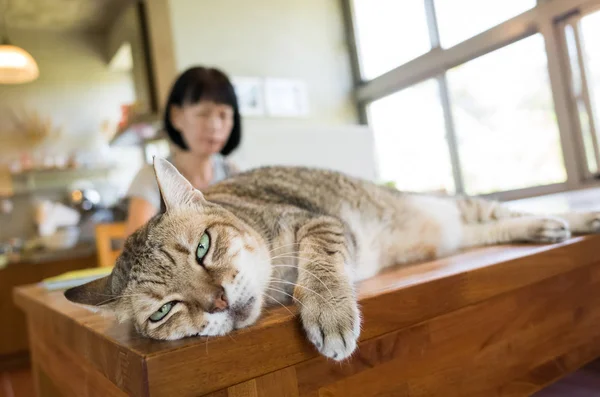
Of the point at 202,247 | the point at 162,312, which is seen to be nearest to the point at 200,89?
the point at 202,247

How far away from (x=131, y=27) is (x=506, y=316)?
14.2ft

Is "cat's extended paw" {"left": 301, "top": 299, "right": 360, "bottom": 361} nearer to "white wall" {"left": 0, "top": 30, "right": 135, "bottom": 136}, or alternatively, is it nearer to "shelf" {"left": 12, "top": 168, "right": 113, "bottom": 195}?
"shelf" {"left": 12, "top": 168, "right": 113, "bottom": 195}

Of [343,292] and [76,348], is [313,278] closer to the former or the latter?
[343,292]

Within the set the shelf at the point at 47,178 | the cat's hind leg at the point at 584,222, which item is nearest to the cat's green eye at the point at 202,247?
the cat's hind leg at the point at 584,222

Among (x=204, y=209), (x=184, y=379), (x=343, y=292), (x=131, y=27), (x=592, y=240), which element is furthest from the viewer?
(x=131, y=27)

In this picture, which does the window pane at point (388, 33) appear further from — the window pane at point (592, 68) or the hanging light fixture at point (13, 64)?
the hanging light fixture at point (13, 64)

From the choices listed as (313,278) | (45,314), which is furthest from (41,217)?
(313,278)

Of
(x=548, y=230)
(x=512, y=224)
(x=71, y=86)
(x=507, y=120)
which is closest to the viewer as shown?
(x=548, y=230)

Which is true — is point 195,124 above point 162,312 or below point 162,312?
above

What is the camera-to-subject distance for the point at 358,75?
427cm

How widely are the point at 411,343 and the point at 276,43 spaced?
3.46m

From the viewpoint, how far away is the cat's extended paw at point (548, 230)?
1.08 metres

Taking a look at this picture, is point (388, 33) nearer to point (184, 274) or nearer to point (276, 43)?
point (276, 43)

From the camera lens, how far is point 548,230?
109 centimetres
